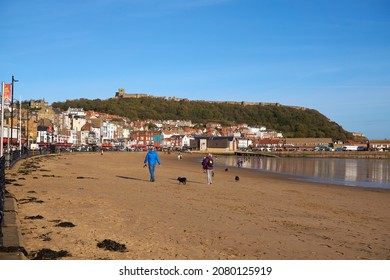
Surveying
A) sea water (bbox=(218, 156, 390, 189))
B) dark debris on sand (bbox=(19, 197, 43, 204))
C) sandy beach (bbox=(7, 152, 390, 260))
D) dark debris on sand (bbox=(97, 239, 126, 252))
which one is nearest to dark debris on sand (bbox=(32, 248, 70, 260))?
sandy beach (bbox=(7, 152, 390, 260))

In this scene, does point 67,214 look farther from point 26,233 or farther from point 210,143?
point 210,143

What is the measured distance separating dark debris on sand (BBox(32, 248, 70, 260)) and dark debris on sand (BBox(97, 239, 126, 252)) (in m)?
0.67

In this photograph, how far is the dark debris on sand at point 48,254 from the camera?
20.2 ft

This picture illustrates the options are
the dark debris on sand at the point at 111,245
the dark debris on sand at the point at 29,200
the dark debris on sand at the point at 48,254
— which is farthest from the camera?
the dark debris on sand at the point at 29,200

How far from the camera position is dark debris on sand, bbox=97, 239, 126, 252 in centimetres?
693

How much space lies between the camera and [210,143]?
14475cm

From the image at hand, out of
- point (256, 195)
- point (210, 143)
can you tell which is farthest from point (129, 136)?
point (256, 195)

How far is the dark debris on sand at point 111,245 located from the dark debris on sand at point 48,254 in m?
0.67

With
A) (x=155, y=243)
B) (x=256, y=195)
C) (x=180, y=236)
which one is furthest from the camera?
(x=256, y=195)

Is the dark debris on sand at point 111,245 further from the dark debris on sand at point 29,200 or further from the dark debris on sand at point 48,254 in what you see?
the dark debris on sand at point 29,200

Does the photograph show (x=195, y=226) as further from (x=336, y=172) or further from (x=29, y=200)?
(x=336, y=172)

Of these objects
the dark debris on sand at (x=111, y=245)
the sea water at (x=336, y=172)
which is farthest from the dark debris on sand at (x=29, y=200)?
the sea water at (x=336, y=172)

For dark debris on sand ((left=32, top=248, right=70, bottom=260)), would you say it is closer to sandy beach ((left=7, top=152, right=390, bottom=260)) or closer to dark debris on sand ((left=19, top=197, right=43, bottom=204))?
sandy beach ((left=7, top=152, right=390, bottom=260))

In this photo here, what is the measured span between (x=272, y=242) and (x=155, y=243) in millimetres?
2316
